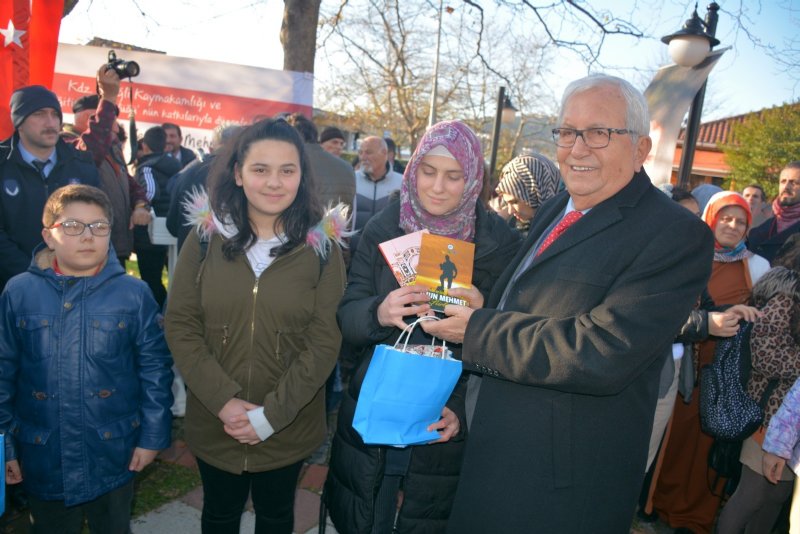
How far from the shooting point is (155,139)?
641 centimetres

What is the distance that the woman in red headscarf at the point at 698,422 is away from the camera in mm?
3425

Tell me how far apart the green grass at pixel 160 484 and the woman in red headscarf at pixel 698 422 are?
3160 mm

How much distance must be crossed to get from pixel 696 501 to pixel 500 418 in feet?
8.67

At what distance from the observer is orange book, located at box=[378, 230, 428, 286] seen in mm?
1934

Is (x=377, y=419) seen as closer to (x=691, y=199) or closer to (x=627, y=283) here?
(x=627, y=283)

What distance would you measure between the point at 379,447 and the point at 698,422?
8.58ft

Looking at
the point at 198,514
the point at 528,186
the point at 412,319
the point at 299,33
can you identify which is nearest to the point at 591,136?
the point at 412,319

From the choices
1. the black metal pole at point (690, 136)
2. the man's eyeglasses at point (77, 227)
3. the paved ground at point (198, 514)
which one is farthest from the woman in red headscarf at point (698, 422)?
the man's eyeglasses at point (77, 227)

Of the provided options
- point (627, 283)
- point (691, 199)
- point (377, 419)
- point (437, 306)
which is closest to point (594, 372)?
point (627, 283)

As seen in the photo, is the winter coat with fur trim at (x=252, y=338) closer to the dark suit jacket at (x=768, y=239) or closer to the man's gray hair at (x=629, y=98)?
the man's gray hair at (x=629, y=98)

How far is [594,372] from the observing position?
1.56 metres

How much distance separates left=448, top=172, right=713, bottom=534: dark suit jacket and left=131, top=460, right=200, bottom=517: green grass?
7.17 ft

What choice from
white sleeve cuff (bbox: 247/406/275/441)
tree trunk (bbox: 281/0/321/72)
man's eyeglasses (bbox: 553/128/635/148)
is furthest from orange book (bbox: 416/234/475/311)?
tree trunk (bbox: 281/0/321/72)

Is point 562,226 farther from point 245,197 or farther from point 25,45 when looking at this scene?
point 25,45
